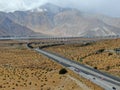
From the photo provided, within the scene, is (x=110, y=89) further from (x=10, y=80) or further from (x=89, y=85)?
(x=10, y=80)

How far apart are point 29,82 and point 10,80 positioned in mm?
3736

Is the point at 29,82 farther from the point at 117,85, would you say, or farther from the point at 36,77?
the point at 117,85

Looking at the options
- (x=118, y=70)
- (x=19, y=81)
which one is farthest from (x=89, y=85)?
(x=118, y=70)

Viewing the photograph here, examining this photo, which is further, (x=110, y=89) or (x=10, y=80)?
(x=10, y=80)

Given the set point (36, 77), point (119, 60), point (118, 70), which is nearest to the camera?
point (36, 77)

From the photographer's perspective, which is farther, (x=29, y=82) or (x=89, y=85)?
(x=29, y=82)

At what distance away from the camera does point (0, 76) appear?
65000 mm

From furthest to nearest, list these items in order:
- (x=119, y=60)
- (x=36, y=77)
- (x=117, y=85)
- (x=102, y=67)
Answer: (x=119, y=60), (x=102, y=67), (x=36, y=77), (x=117, y=85)

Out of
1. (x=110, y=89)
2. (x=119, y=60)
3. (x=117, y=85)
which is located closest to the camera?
(x=110, y=89)

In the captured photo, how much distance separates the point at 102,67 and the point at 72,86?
38223 millimetres

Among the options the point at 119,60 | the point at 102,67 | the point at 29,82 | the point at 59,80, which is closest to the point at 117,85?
the point at 59,80

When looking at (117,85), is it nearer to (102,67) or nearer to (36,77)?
(36,77)

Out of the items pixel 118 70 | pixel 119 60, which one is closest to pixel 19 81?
pixel 118 70

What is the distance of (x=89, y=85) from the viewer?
54094 mm
